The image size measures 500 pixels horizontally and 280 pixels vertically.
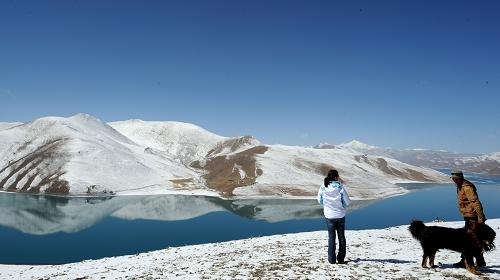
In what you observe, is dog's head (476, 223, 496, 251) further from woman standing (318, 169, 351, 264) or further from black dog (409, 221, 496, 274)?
woman standing (318, 169, 351, 264)

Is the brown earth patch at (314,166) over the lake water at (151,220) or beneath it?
over

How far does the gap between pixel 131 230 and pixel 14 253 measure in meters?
19.7

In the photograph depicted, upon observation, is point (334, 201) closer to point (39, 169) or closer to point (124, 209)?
point (124, 209)

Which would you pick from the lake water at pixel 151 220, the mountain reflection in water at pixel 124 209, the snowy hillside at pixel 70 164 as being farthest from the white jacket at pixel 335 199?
the snowy hillside at pixel 70 164

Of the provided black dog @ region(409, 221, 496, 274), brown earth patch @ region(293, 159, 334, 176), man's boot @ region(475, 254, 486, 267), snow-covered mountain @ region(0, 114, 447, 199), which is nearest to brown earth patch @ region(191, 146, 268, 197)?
snow-covered mountain @ region(0, 114, 447, 199)

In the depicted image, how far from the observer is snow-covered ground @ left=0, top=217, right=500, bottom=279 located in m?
13.7

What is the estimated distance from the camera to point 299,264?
619 inches

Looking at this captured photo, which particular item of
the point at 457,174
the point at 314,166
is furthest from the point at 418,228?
the point at 314,166

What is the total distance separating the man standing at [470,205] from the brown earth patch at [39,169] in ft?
399

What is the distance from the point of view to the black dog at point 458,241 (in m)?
13.6

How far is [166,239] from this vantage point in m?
57.0

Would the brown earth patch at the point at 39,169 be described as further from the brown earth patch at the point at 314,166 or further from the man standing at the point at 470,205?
the man standing at the point at 470,205

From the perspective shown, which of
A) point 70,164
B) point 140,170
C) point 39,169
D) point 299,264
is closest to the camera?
point 299,264

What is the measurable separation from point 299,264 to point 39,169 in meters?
139
